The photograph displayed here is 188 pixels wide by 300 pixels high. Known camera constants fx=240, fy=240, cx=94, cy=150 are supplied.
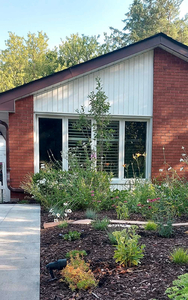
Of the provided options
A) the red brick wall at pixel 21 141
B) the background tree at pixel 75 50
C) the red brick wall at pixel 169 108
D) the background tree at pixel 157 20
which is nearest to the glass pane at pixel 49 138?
the red brick wall at pixel 21 141

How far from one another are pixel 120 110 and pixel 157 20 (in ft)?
64.9

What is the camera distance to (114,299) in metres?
1.97

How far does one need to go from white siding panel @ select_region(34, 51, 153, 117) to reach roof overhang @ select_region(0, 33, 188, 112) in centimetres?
33

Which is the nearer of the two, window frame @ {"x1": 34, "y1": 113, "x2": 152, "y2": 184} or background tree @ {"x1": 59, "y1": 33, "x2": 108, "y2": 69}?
window frame @ {"x1": 34, "y1": 113, "x2": 152, "y2": 184}

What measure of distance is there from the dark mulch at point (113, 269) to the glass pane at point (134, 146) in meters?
3.31

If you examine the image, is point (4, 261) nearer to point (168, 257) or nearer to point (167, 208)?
point (168, 257)

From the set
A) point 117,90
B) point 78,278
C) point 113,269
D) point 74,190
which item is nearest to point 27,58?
point 117,90

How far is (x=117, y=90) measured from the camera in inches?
259

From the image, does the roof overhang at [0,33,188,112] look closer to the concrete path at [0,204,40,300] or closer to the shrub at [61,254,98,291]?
the concrete path at [0,204,40,300]

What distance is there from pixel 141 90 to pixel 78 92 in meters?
1.76

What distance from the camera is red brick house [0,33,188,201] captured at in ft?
20.3

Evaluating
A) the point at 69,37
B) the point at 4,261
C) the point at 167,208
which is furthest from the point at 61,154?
the point at 69,37

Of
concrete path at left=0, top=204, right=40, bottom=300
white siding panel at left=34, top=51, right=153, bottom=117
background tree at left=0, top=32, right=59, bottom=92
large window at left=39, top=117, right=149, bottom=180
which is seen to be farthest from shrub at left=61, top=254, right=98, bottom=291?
background tree at left=0, top=32, right=59, bottom=92

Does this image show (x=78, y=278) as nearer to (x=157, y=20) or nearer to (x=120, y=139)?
(x=120, y=139)
